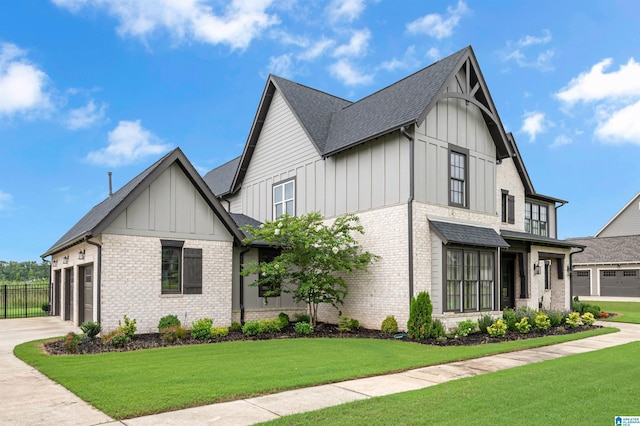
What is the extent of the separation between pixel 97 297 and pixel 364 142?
959 cm

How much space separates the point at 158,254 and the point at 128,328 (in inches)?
109

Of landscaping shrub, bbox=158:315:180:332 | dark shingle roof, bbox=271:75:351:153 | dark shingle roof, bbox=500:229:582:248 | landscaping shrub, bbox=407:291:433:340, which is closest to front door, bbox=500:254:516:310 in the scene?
dark shingle roof, bbox=500:229:582:248

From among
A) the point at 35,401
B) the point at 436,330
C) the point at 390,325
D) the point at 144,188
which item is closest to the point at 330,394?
the point at 35,401

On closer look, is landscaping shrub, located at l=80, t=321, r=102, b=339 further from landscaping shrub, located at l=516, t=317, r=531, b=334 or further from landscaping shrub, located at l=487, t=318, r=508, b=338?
landscaping shrub, located at l=516, t=317, r=531, b=334

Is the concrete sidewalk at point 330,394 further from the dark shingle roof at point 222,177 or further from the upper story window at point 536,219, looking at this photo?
the dark shingle roof at point 222,177

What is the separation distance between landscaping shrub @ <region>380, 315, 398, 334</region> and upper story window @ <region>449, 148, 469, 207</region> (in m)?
4.41

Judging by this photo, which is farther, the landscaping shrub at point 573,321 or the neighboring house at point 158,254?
the landscaping shrub at point 573,321

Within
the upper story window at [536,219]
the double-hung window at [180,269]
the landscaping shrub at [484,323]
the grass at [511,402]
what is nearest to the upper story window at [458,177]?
the landscaping shrub at [484,323]

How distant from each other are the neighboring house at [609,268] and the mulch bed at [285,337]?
73.9ft

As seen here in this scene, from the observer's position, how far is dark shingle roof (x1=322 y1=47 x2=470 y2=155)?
1619 cm

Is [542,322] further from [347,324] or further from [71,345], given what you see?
[71,345]

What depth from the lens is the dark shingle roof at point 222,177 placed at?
25.9 meters

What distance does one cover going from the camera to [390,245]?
640 inches

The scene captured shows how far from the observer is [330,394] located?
7.84 metres
